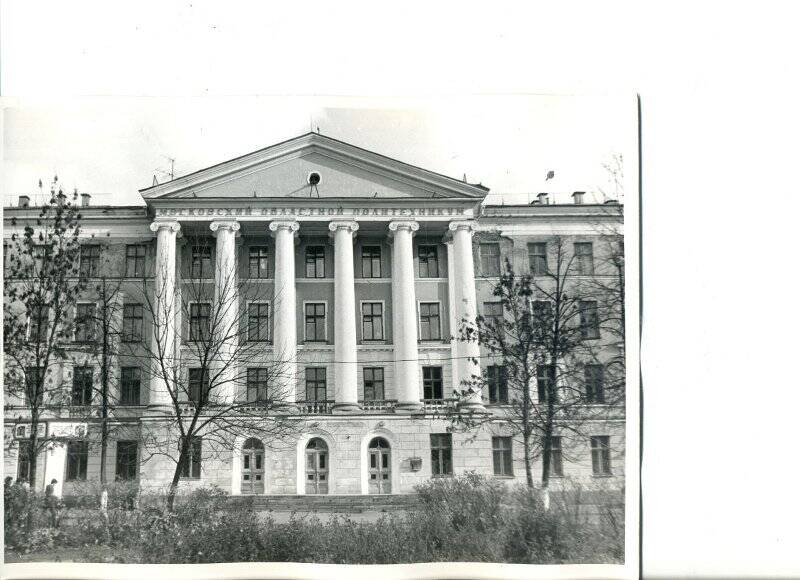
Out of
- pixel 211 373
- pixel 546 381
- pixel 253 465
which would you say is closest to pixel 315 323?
pixel 211 373

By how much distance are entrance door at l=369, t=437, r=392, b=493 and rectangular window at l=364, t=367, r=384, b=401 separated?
1.51ft

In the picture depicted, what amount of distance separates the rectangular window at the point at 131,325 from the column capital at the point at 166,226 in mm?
904

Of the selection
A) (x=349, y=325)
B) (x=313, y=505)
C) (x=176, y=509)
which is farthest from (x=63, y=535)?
(x=349, y=325)

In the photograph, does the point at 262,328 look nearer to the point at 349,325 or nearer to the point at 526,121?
the point at 349,325

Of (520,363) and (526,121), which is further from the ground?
(526,121)

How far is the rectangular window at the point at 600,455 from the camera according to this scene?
29.3ft

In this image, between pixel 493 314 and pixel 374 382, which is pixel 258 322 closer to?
pixel 374 382

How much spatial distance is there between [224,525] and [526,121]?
5.43m

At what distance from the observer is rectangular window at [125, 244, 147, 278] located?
9406 millimetres

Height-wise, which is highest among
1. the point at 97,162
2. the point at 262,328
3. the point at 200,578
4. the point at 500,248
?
the point at 97,162

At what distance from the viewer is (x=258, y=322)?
9.43 m

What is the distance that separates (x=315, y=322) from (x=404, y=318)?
1001 millimetres

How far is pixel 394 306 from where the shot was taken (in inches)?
373

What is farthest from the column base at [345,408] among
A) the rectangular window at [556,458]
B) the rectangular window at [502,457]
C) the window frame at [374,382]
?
the rectangular window at [556,458]
